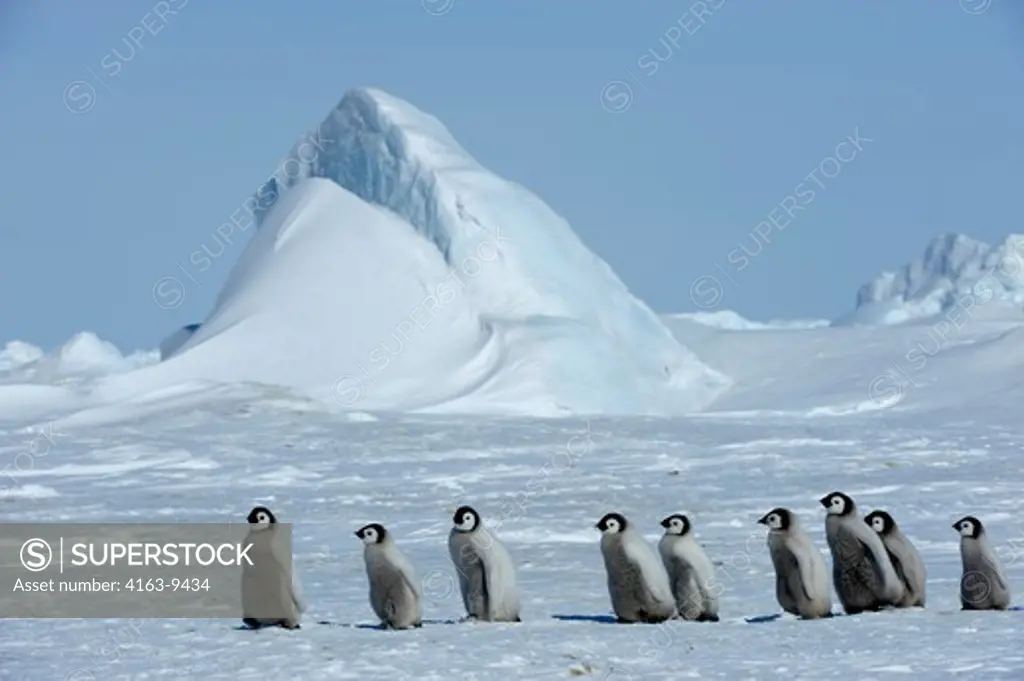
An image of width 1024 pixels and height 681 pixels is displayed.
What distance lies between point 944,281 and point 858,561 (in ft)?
123

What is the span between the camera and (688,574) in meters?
7.27

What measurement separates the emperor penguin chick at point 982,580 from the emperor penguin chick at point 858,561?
0.31 meters

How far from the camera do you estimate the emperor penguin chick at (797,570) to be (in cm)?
728

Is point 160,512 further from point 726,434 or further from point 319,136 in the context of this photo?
point 319,136

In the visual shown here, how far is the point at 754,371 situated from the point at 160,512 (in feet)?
45.4

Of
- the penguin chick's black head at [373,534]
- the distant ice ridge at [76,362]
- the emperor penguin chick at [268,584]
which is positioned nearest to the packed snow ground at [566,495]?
the emperor penguin chick at [268,584]

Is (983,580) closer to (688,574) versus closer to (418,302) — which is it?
(688,574)

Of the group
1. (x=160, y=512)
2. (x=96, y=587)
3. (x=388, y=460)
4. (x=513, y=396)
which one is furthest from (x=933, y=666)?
(x=513, y=396)

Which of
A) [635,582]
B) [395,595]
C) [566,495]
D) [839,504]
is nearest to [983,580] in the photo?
[839,504]

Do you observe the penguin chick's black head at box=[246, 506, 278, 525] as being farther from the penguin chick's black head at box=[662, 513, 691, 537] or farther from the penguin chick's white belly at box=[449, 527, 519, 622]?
the penguin chick's black head at box=[662, 513, 691, 537]

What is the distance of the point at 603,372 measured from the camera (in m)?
22.2

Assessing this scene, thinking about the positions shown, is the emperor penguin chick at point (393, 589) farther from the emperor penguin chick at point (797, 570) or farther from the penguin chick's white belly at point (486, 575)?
the emperor penguin chick at point (797, 570)

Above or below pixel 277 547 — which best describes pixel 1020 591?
below

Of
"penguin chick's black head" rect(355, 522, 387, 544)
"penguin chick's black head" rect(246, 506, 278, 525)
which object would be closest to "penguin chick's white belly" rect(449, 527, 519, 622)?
"penguin chick's black head" rect(355, 522, 387, 544)
